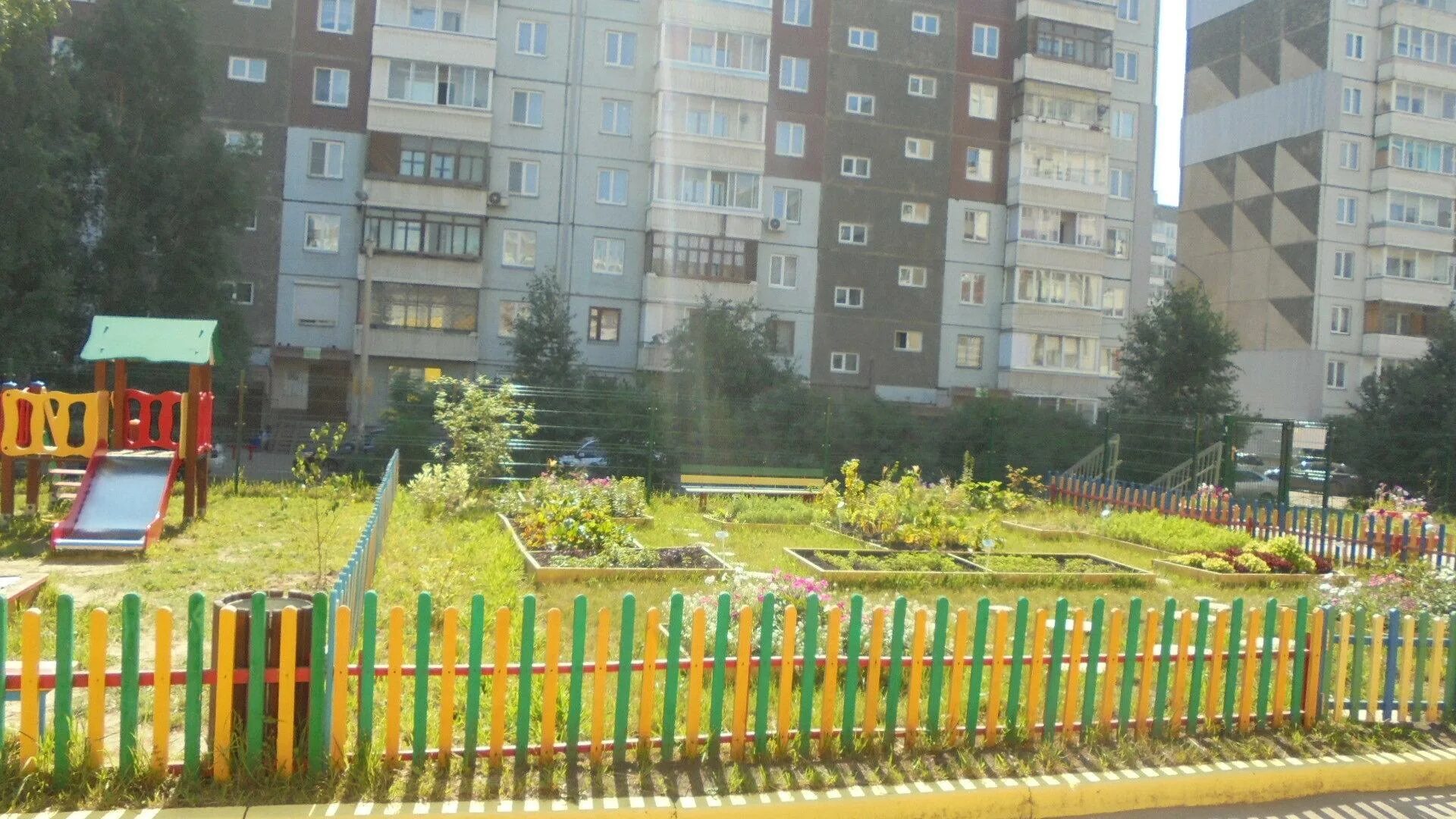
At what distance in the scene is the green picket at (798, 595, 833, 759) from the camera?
6723 mm

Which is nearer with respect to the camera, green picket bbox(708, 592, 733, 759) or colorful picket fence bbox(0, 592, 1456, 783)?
colorful picket fence bbox(0, 592, 1456, 783)

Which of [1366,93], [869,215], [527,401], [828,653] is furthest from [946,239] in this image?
[828,653]

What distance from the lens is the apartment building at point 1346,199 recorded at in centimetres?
5431

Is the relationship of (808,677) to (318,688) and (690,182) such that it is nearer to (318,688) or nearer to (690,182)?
(318,688)

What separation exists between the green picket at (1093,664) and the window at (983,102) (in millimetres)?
44613

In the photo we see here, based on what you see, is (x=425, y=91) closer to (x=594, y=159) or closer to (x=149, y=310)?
(x=594, y=159)

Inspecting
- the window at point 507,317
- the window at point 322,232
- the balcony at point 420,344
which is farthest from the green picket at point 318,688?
the window at point 322,232

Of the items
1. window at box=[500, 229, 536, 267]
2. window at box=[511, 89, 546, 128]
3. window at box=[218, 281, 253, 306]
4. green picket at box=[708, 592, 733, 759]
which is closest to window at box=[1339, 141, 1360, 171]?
window at box=[511, 89, 546, 128]

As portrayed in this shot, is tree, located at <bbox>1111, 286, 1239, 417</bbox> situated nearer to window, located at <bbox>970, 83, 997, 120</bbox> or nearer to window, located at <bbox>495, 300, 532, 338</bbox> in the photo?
window, located at <bbox>970, 83, 997, 120</bbox>

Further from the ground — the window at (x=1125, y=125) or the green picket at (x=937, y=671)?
the window at (x=1125, y=125)

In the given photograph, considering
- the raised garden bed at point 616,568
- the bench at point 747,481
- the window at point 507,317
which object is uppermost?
the window at point 507,317

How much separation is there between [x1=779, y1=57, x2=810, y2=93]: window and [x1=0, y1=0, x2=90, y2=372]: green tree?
990 inches

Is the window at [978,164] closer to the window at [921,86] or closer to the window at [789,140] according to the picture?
the window at [921,86]

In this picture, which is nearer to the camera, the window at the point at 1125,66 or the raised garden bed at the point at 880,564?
the raised garden bed at the point at 880,564
